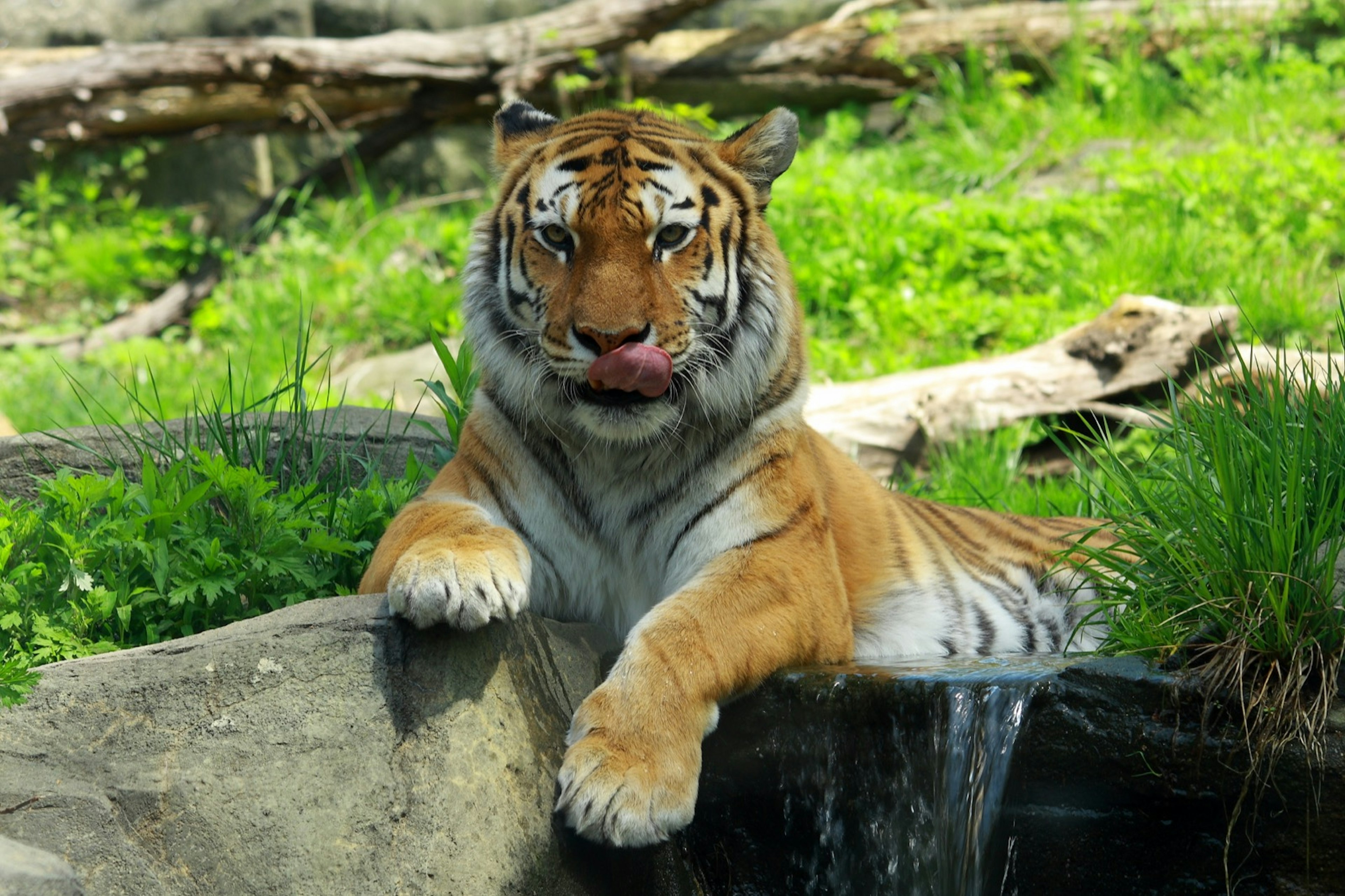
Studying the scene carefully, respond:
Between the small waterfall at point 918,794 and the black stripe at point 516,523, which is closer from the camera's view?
the small waterfall at point 918,794

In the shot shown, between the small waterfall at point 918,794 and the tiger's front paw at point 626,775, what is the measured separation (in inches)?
13.4

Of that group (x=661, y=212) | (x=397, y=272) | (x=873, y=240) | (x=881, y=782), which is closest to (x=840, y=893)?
(x=881, y=782)

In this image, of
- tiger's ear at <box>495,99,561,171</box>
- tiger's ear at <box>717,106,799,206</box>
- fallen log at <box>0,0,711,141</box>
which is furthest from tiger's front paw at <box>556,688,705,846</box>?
fallen log at <box>0,0,711,141</box>

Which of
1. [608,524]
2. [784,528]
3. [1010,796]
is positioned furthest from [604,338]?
[1010,796]

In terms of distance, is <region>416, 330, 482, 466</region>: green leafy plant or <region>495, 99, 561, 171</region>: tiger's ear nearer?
<region>495, 99, 561, 171</region>: tiger's ear

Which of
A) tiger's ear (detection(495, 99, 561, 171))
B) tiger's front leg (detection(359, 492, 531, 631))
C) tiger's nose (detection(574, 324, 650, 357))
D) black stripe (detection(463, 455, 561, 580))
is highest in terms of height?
tiger's ear (detection(495, 99, 561, 171))

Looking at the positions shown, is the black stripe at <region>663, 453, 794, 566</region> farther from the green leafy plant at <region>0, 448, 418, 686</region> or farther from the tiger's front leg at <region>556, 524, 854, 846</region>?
the green leafy plant at <region>0, 448, 418, 686</region>

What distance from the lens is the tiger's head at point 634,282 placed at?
3018 millimetres

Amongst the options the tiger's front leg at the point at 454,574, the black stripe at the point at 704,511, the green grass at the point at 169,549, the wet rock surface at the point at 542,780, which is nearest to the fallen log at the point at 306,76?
the green grass at the point at 169,549

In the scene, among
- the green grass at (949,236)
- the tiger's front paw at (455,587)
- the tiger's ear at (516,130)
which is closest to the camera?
the tiger's front paw at (455,587)

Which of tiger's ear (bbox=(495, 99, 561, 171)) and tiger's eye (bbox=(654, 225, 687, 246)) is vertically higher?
tiger's ear (bbox=(495, 99, 561, 171))

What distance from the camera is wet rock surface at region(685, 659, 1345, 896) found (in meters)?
2.39

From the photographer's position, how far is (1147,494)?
2887mm

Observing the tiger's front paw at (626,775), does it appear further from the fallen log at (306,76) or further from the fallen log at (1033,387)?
the fallen log at (306,76)
